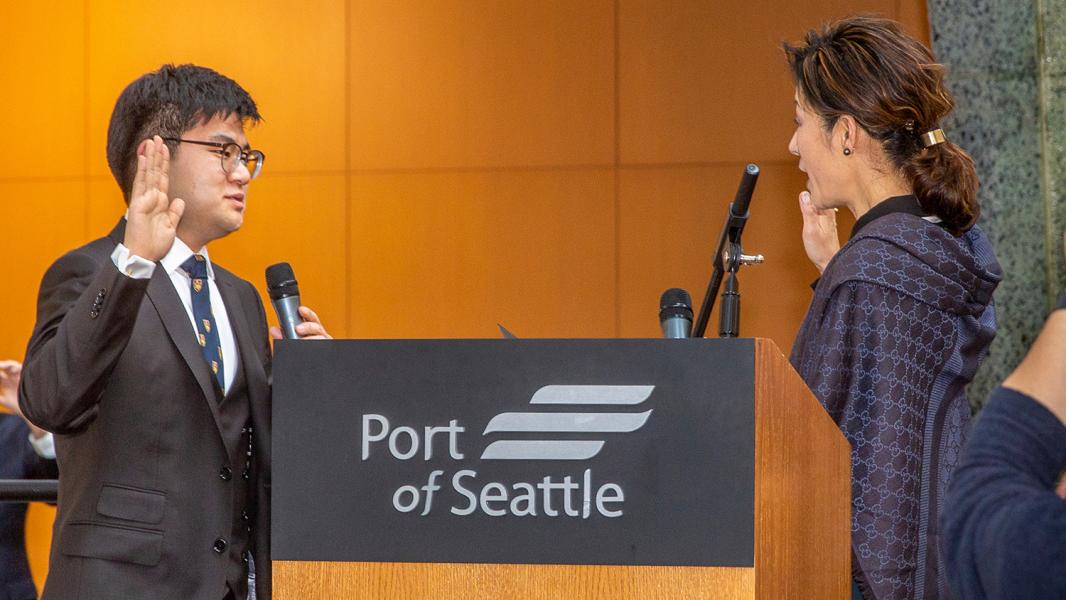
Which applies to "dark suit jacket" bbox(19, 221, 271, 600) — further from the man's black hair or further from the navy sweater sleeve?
the navy sweater sleeve

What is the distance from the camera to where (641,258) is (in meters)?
4.58

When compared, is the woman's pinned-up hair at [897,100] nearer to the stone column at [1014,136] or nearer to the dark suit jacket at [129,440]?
the dark suit jacket at [129,440]

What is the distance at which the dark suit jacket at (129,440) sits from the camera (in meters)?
1.88

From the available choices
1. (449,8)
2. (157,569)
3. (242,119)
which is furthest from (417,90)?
(157,569)

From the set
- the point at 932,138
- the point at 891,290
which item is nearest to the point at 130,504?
the point at 891,290

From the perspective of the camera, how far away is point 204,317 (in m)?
2.22

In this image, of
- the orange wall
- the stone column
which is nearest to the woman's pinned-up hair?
the stone column

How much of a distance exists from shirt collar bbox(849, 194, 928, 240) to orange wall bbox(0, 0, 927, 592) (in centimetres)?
234

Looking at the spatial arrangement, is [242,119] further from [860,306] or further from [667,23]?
[667,23]

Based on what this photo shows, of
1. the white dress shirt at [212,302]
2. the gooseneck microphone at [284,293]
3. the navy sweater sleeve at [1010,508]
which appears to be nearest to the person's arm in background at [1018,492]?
the navy sweater sleeve at [1010,508]

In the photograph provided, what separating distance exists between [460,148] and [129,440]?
112 inches

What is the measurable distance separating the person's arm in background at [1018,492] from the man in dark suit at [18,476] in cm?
316

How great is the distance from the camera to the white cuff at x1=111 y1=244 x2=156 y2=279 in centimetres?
188

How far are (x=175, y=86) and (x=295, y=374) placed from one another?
1097 mm
